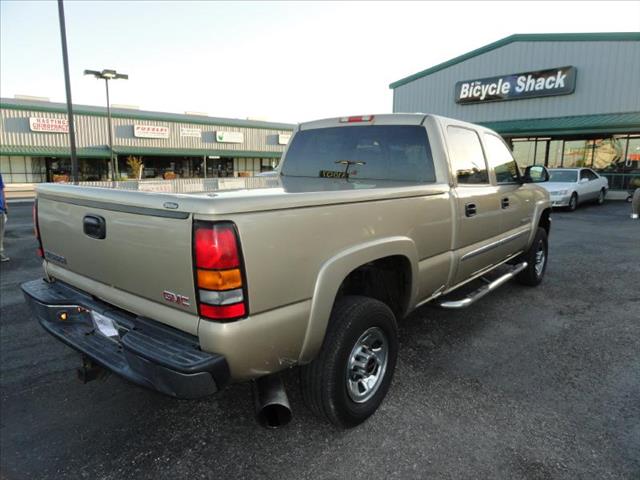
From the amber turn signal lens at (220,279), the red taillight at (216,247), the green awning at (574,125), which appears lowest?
the amber turn signal lens at (220,279)

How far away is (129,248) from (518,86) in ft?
77.1

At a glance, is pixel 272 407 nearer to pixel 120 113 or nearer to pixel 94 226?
pixel 94 226

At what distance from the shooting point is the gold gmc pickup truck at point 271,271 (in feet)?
6.50

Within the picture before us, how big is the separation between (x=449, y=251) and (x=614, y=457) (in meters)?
1.63

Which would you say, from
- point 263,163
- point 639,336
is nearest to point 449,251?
point 639,336

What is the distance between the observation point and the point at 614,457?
2.49 metres

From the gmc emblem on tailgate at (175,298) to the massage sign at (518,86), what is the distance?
2272 cm

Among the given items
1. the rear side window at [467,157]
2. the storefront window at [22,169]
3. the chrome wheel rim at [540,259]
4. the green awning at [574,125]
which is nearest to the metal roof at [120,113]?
the storefront window at [22,169]

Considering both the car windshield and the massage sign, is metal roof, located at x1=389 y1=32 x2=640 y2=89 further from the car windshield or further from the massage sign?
the car windshield

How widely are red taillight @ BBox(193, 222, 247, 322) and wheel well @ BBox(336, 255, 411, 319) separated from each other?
106cm

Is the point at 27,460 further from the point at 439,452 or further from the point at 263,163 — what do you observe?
the point at 263,163

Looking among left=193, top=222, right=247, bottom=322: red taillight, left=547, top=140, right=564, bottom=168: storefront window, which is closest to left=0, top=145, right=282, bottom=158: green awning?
left=547, top=140, right=564, bottom=168: storefront window

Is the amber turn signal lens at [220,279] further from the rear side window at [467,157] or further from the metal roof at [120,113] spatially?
the metal roof at [120,113]

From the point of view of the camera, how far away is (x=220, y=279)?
1.94 metres
